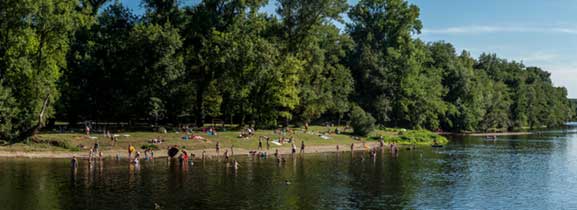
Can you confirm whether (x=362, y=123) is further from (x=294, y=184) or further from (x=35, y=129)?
(x=35, y=129)

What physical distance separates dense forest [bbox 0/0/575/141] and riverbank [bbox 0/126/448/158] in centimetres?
340

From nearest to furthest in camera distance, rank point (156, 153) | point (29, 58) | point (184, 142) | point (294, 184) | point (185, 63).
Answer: point (294, 184) → point (29, 58) → point (156, 153) → point (184, 142) → point (185, 63)

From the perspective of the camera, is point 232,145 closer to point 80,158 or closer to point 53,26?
point 80,158

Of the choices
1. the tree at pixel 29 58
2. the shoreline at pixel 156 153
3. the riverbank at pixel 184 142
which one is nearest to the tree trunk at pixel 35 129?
the tree at pixel 29 58

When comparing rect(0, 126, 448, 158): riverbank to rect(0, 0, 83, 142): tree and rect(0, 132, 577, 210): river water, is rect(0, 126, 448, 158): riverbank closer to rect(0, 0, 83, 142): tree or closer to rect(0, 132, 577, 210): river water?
rect(0, 0, 83, 142): tree

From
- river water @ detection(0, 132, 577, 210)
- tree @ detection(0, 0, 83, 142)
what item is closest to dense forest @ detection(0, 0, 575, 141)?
tree @ detection(0, 0, 83, 142)

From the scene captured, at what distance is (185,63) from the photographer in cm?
9488

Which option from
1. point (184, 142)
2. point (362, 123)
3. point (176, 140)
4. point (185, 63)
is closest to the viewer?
point (184, 142)

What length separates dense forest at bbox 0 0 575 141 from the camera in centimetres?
7231

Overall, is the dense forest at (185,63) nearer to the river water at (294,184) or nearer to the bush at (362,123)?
the bush at (362,123)

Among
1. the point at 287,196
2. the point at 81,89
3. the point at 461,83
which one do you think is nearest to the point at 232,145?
the point at 81,89

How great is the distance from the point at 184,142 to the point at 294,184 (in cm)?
2967

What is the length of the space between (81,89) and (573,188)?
7492 cm

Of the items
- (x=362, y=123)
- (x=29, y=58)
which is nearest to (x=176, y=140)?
(x=29, y=58)
